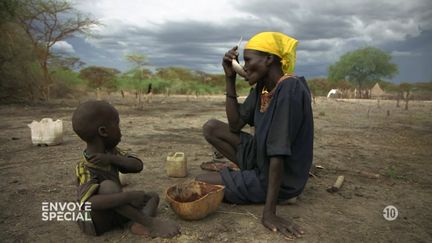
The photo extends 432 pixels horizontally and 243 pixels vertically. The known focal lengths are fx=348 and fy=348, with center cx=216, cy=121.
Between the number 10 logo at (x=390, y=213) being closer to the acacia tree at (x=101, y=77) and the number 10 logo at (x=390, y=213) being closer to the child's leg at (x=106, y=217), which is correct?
the child's leg at (x=106, y=217)

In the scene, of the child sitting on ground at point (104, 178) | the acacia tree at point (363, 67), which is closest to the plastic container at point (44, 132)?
the child sitting on ground at point (104, 178)

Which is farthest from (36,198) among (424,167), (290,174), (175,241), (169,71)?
(169,71)

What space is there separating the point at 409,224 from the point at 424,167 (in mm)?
2237

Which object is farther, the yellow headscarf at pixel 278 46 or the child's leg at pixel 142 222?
the yellow headscarf at pixel 278 46

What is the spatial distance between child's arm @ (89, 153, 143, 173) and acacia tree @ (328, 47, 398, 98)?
142 ft

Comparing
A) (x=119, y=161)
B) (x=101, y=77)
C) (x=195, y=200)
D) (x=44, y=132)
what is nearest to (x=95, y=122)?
(x=119, y=161)

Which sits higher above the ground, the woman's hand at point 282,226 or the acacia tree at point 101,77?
the acacia tree at point 101,77

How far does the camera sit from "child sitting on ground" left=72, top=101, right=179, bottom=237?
224 cm

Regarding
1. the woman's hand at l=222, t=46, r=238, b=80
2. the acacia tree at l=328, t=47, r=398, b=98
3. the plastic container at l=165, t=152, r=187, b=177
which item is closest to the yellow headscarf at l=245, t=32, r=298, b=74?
the woman's hand at l=222, t=46, r=238, b=80

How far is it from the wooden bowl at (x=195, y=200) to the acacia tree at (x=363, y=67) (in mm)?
42909

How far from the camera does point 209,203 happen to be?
2602mm

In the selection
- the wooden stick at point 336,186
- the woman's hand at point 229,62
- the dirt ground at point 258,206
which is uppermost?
the woman's hand at point 229,62

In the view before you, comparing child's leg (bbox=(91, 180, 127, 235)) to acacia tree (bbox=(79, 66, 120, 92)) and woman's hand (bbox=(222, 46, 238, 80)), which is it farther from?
acacia tree (bbox=(79, 66, 120, 92))

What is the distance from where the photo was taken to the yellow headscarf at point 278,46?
2.63 meters
